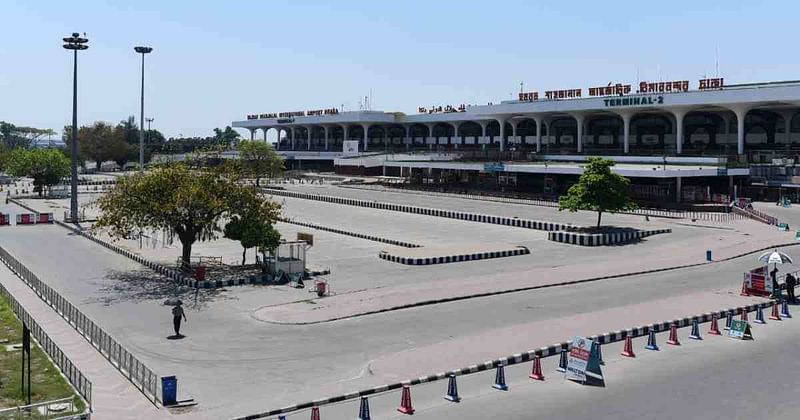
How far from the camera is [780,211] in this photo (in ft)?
235

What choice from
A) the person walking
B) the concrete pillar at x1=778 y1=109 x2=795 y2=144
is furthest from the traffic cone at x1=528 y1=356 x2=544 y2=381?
the concrete pillar at x1=778 y1=109 x2=795 y2=144

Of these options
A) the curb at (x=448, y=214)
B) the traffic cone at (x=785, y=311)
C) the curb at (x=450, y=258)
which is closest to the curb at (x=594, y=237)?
the curb at (x=448, y=214)

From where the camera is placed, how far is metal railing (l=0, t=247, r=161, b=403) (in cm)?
2084

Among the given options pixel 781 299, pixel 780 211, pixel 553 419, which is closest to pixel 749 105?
pixel 780 211

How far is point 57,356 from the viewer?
24047mm

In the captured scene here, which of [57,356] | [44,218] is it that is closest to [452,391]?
[57,356]

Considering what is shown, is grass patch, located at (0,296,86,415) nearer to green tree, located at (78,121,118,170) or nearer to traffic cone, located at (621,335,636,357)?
traffic cone, located at (621,335,636,357)

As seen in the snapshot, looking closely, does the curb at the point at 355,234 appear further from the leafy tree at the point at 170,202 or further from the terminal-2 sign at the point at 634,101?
the terminal-2 sign at the point at 634,101

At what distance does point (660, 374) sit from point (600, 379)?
6.79ft

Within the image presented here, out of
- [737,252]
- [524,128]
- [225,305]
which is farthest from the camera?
[524,128]

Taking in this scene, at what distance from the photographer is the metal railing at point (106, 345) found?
20.8m

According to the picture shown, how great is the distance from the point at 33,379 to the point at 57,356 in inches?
75.0

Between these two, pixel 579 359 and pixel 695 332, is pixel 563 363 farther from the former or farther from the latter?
pixel 695 332

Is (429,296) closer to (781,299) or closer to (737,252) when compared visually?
(781,299)
